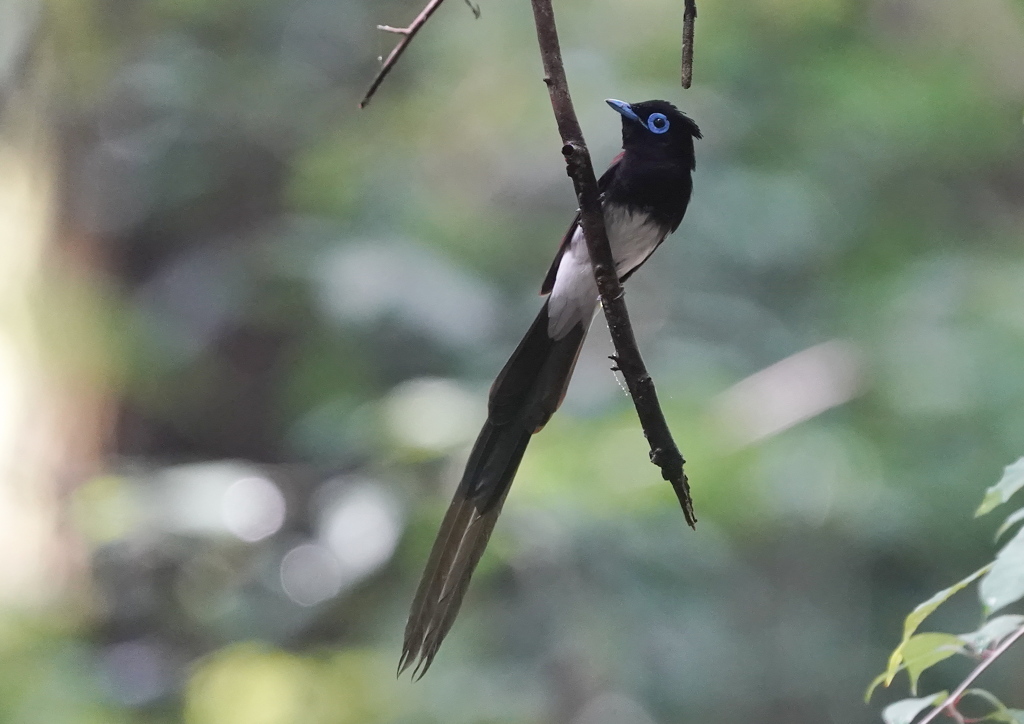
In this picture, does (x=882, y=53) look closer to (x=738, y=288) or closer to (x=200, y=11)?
(x=738, y=288)

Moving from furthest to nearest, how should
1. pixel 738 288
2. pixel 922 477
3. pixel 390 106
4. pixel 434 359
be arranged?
pixel 390 106
pixel 738 288
pixel 434 359
pixel 922 477

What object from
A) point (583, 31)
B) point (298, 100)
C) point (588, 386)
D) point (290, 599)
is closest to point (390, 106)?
point (298, 100)

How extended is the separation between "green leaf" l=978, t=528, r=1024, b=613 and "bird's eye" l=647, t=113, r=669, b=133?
1.41 meters

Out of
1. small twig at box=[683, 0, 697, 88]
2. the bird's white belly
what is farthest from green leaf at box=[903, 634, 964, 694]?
the bird's white belly

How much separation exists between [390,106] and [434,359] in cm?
189

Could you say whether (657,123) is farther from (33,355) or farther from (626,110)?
(33,355)

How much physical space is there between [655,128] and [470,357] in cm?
249

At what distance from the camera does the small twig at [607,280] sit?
5.34 feet

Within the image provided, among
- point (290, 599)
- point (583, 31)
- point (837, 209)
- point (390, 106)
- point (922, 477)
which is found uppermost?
point (583, 31)

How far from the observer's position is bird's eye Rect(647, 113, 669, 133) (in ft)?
8.75

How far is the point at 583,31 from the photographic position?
20.2ft

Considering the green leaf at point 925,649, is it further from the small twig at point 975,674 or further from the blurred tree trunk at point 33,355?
the blurred tree trunk at point 33,355

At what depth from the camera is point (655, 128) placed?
2684 millimetres

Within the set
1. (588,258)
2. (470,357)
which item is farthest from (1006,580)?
(470,357)
